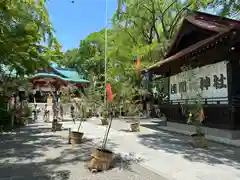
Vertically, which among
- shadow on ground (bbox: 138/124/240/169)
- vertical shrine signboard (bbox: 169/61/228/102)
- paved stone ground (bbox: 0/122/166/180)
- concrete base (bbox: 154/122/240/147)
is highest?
vertical shrine signboard (bbox: 169/61/228/102)

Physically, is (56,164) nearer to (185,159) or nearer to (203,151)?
(185,159)

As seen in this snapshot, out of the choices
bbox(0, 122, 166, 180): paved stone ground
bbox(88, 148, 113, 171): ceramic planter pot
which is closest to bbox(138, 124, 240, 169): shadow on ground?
bbox(0, 122, 166, 180): paved stone ground

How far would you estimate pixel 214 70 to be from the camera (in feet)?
34.0

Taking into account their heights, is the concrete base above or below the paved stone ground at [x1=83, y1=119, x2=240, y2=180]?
above

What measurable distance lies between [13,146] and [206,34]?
10094 millimetres

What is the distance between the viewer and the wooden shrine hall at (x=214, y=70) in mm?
8961

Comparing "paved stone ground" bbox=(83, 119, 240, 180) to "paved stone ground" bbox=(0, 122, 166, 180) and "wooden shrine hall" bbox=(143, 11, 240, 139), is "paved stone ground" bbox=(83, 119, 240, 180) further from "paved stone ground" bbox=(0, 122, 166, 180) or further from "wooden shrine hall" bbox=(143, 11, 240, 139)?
"wooden shrine hall" bbox=(143, 11, 240, 139)

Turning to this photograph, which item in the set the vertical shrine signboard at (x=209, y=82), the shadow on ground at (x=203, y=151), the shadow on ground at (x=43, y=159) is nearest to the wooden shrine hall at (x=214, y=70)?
the vertical shrine signboard at (x=209, y=82)

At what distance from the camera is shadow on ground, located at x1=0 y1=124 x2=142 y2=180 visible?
5.27m

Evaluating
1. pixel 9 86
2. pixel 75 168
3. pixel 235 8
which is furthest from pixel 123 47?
pixel 75 168

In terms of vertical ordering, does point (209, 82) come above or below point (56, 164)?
above

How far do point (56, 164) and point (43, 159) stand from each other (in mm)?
725

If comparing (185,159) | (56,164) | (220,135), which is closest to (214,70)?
(220,135)

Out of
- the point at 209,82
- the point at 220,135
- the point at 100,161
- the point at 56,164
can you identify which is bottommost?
the point at 56,164
